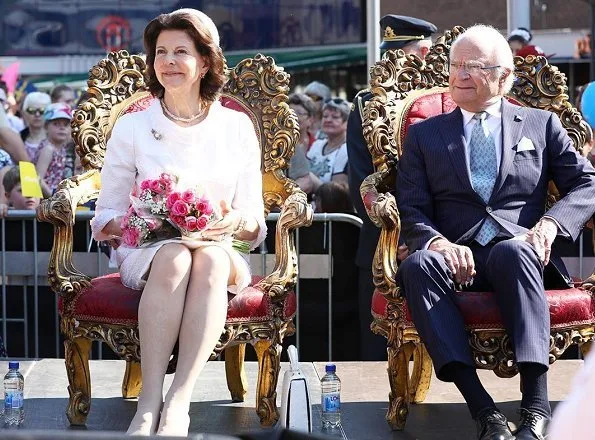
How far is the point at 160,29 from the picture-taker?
16.9 feet

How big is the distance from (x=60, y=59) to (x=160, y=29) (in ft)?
36.3

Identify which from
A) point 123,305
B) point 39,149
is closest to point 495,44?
point 123,305

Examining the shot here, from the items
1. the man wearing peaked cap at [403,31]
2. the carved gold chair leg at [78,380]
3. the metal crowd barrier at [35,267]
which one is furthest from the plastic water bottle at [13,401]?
the man wearing peaked cap at [403,31]

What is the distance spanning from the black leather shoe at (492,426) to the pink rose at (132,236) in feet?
4.87

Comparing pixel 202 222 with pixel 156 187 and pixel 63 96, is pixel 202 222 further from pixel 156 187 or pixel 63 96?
pixel 63 96

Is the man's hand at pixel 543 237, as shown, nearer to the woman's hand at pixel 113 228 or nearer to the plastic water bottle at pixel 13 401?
the woman's hand at pixel 113 228

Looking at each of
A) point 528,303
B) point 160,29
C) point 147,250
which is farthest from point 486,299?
point 160,29

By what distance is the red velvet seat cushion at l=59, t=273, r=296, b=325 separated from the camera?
15.9 ft

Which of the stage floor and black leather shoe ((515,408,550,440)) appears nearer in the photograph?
black leather shoe ((515,408,550,440))

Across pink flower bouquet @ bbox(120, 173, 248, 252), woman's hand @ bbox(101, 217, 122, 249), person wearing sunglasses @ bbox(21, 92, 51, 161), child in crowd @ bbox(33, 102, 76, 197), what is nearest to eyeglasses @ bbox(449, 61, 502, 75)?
pink flower bouquet @ bbox(120, 173, 248, 252)

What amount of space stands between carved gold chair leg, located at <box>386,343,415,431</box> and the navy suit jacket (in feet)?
1.43

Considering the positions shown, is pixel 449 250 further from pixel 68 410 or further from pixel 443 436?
pixel 68 410

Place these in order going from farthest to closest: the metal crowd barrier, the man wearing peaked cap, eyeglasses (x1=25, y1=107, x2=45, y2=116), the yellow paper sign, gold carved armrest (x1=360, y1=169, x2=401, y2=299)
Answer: eyeglasses (x1=25, y1=107, x2=45, y2=116), the metal crowd barrier, the yellow paper sign, the man wearing peaked cap, gold carved armrest (x1=360, y1=169, x2=401, y2=299)

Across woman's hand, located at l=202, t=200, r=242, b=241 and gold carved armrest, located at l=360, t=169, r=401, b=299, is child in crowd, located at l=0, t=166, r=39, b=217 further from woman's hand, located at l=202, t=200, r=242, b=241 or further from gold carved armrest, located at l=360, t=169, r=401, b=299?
gold carved armrest, located at l=360, t=169, r=401, b=299
